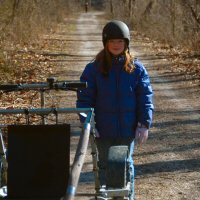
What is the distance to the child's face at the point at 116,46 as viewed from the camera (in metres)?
4.54

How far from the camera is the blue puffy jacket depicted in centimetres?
465

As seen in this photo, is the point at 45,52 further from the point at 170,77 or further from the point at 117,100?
the point at 117,100

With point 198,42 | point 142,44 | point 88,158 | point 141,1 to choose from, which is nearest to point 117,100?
point 88,158

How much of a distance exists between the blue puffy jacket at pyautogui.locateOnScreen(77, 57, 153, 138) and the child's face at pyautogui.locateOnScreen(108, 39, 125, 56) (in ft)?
0.22

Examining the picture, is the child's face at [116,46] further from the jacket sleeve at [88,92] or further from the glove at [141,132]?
the glove at [141,132]

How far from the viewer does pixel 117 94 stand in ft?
15.3

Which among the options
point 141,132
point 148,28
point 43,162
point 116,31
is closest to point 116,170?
point 43,162

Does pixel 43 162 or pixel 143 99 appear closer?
pixel 43 162

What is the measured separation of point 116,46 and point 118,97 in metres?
0.41

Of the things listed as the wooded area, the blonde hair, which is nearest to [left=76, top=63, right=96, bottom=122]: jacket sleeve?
the blonde hair

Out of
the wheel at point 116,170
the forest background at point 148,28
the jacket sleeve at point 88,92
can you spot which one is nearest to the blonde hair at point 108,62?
the jacket sleeve at point 88,92

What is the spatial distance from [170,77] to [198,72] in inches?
39.6

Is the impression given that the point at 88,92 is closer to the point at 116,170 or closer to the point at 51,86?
the point at 51,86

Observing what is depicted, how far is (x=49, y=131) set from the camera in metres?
4.06
